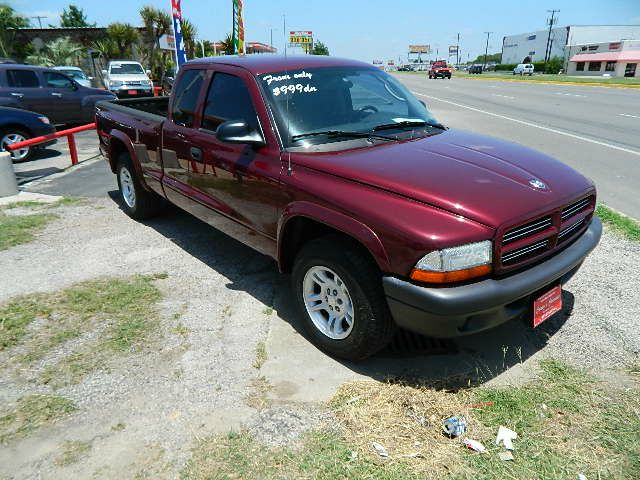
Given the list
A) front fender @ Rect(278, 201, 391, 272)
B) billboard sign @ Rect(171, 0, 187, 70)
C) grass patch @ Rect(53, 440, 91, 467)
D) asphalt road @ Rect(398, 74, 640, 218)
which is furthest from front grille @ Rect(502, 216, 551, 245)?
billboard sign @ Rect(171, 0, 187, 70)

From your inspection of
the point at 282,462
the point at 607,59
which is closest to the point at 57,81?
the point at 282,462

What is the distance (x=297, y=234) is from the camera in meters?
3.37

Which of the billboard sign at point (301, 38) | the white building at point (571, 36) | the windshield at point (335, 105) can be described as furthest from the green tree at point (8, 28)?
the white building at point (571, 36)

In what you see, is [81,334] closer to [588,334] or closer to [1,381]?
[1,381]

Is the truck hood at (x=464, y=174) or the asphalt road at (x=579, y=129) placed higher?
the truck hood at (x=464, y=174)

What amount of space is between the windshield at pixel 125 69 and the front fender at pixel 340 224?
21.9 meters

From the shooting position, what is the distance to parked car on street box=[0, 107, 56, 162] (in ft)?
30.3

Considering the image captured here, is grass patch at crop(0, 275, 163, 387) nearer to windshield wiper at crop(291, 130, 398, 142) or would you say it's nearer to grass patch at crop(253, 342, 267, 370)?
grass patch at crop(253, 342, 267, 370)

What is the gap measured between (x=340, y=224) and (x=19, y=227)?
4.87 metres

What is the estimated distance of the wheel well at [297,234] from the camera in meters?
3.23

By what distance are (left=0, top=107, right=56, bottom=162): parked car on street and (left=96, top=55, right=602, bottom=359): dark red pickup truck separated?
6.49 meters

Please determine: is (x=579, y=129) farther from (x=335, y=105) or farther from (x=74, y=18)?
(x=74, y=18)

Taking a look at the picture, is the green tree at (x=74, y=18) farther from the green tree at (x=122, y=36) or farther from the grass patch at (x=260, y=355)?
the grass patch at (x=260, y=355)

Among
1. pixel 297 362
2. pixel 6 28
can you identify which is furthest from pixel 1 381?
pixel 6 28
